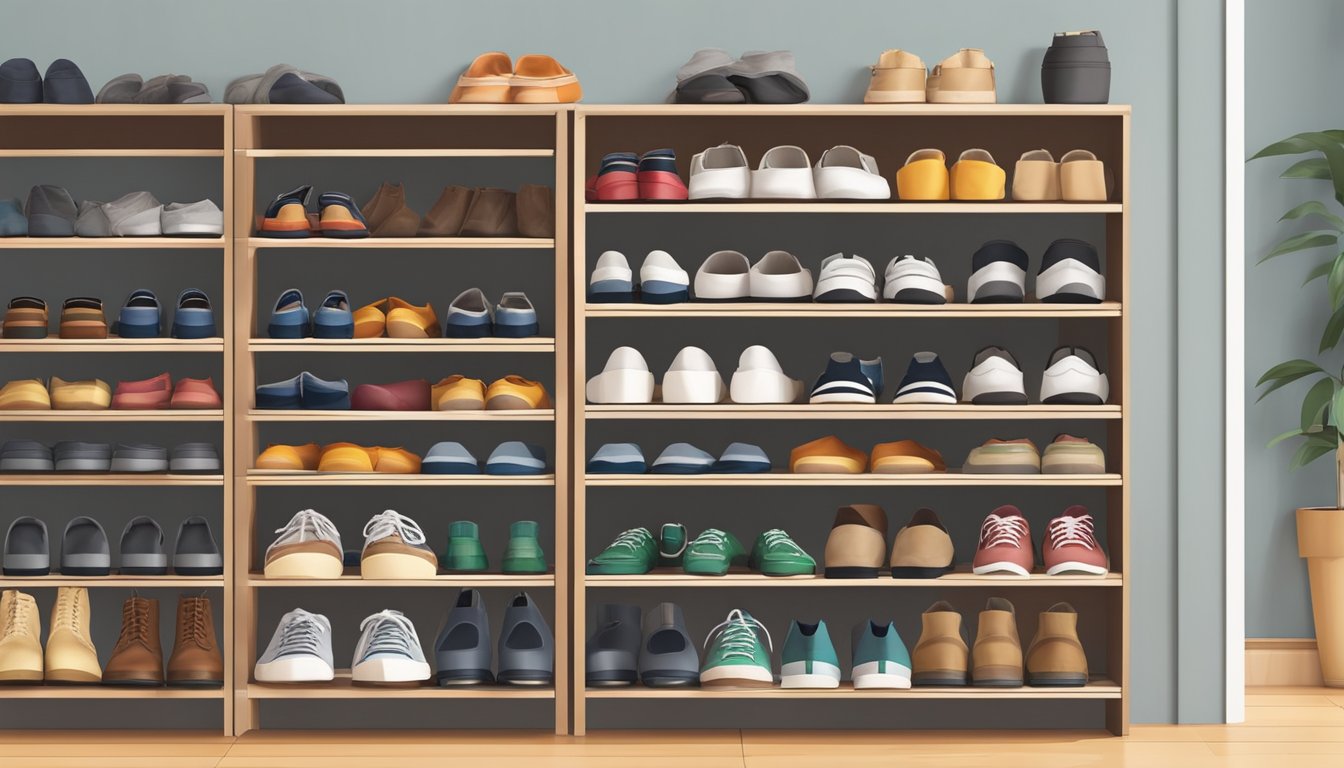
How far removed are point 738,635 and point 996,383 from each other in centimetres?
89

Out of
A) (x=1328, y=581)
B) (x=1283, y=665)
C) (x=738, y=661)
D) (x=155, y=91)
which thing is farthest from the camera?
(x=1283, y=665)

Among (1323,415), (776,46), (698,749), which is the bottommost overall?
(698,749)

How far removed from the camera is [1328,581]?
3.76 m

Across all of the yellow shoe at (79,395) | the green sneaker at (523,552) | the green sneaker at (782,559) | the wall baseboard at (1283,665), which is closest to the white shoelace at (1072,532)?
the green sneaker at (782,559)

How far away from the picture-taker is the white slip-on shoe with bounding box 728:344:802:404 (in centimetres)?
309

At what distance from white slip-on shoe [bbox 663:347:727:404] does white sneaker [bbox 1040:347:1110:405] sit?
2.71ft

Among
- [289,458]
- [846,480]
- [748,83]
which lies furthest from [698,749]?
[748,83]

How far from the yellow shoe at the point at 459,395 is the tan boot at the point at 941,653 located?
125 cm

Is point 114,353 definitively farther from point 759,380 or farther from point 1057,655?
point 1057,655

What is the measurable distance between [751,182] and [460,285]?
0.87 m

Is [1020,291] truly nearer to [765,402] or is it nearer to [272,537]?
[765,402]

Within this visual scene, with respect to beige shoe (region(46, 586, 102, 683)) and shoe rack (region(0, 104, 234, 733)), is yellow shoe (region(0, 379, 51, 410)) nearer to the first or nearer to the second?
shoe rack (region(0, 104, 234, 733))

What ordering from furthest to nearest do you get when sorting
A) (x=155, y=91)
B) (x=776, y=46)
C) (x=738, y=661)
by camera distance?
1. (x=776, y=46)
2. (x=155, y=91)
3. (x=738, y=661)

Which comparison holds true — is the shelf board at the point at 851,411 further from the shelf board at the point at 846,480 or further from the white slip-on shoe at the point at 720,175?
the white slip-on shoe at the point at 720,175
